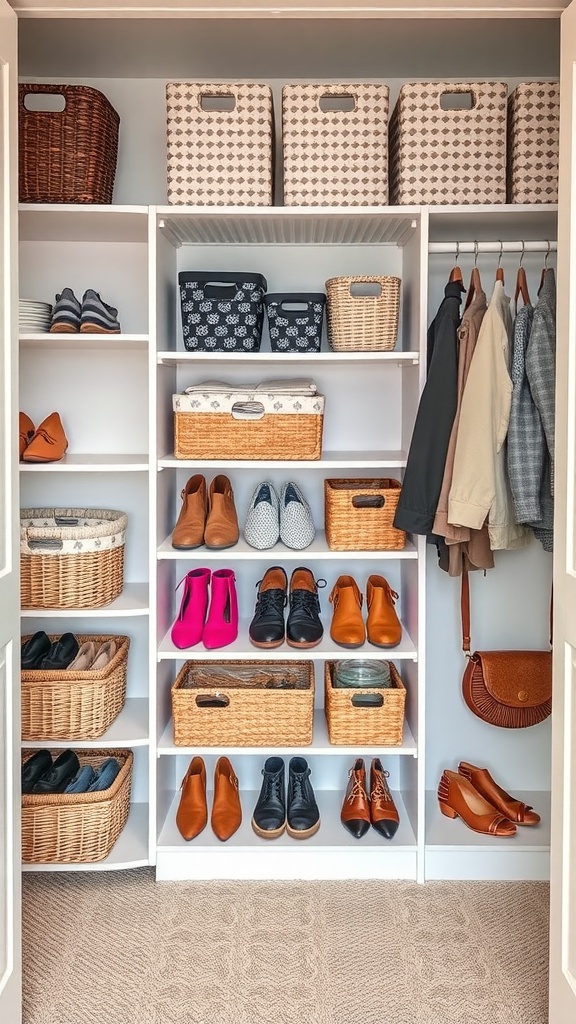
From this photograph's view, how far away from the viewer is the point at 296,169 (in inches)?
98.7

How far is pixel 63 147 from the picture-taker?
2482 millimetres

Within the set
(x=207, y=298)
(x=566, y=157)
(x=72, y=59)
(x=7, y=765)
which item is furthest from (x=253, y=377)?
(x=7, y=765)

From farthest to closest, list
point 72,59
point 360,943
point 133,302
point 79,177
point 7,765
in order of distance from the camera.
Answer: point 133,302 → point 72,59 → point 79,177 → point 360,943 → point 7,765

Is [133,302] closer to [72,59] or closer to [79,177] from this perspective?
[79,177]

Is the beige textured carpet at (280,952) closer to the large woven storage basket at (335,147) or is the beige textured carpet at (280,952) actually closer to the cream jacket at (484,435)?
the cream jacket at (484,435)

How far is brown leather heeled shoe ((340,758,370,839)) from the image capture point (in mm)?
2648

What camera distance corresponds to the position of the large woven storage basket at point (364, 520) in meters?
2.63

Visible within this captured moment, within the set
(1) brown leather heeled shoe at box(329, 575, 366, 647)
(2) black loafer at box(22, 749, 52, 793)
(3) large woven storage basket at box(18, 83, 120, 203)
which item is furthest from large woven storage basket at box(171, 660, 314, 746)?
(3) large woven storage basket at box(18, 83, 120, 203)

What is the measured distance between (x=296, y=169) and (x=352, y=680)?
1550 millimetres

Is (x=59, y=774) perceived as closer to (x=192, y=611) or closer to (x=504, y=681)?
(x=192, y=611)

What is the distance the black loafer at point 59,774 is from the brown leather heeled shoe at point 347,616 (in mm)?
902

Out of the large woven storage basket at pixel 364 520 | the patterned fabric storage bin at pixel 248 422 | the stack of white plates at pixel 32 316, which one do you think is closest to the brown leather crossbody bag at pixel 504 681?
the large woven storage basket at pixel 364 520

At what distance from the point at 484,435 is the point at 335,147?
0.93 metres

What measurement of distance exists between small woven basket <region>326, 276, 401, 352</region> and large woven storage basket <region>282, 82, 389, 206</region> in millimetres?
226
